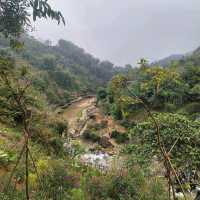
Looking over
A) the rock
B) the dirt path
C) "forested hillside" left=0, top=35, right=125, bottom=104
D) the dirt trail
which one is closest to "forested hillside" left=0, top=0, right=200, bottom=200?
the rock

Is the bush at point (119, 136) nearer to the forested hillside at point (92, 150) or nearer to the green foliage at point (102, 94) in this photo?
the forested hillside at point (92, 150)

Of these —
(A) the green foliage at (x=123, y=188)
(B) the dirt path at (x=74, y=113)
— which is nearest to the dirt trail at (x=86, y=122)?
(B) the dirt path at (x=74, y=113)

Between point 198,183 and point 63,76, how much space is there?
40.6 metres

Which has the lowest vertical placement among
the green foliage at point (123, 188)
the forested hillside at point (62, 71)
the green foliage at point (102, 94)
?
the green foliage at point (123, 188)

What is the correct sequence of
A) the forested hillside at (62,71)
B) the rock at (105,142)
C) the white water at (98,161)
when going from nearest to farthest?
the white water at (98,161), the rock at (105,142), the forested hillside at (62,71)

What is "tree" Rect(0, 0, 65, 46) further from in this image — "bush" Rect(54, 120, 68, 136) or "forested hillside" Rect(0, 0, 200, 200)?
"bush" Rect(54, 120, 68, 136)

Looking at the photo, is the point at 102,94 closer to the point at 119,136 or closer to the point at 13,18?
A: the point at 119,136

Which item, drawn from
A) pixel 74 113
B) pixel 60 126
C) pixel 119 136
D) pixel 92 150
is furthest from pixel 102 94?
pixel 60 126

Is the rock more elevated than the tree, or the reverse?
the tree

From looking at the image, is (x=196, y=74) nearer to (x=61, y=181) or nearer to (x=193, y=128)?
(x=193, y=128)

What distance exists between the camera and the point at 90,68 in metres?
75.4

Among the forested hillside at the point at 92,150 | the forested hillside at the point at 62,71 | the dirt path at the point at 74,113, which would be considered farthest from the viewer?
the forested hillside at the point at 62,71

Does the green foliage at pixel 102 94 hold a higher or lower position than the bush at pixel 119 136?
higher

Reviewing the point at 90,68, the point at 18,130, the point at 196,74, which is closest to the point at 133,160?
the point at 18,130
